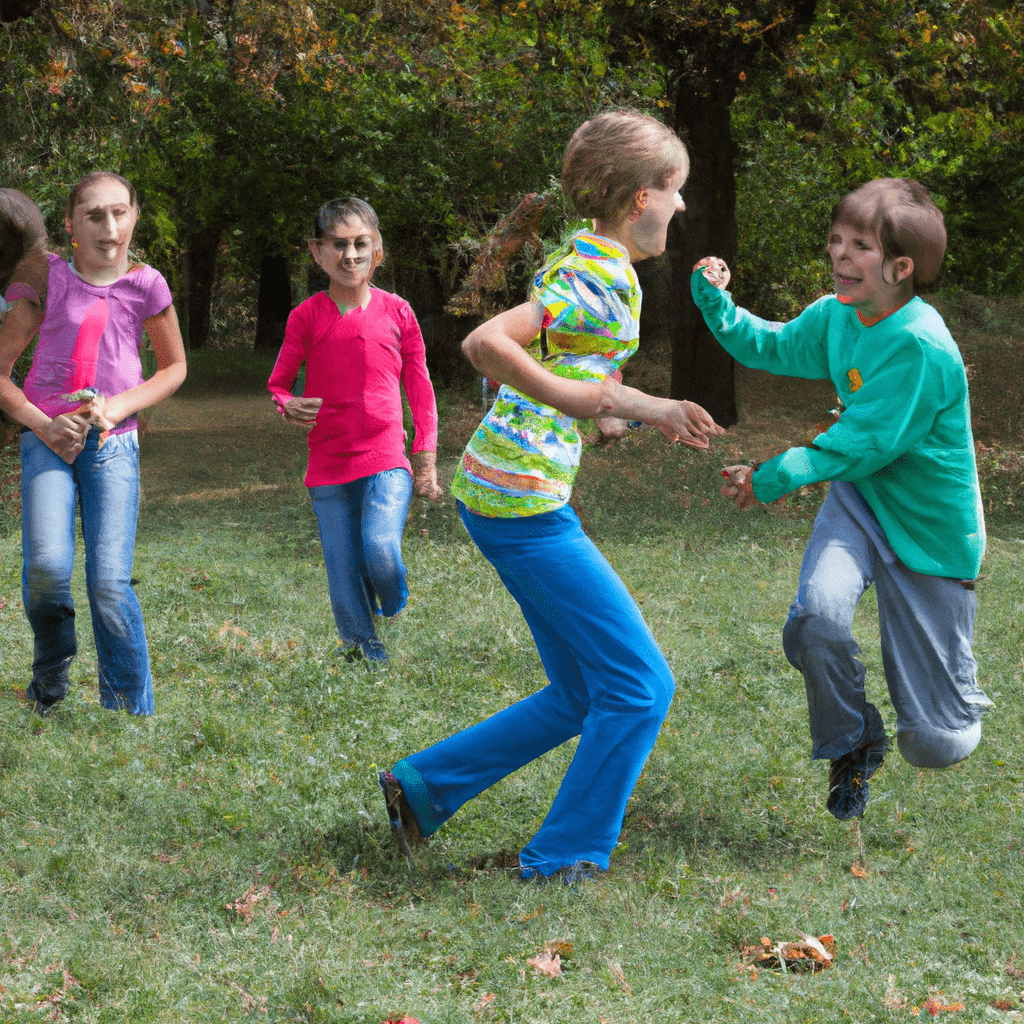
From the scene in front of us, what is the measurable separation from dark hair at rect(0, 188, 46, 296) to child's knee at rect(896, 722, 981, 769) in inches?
151

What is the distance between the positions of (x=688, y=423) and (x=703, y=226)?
38.2 ft

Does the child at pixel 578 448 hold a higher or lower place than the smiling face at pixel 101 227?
lower

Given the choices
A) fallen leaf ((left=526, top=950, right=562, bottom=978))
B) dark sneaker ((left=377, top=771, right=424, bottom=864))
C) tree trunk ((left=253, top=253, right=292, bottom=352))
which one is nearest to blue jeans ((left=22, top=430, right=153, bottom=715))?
dark sneaker ((left=377, top=771, right=424, bottom=864))

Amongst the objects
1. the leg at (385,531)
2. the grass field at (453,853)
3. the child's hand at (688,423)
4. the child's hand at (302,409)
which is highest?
the child's hand at (688,423)

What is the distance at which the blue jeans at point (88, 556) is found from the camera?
4.90 m

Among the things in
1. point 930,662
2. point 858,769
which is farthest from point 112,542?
point 930,662

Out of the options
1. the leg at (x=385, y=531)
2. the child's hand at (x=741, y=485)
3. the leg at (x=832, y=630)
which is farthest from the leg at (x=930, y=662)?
the leg at (x=385, y=531)

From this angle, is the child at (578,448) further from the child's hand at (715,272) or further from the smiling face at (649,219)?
the child's hand at (715,272)

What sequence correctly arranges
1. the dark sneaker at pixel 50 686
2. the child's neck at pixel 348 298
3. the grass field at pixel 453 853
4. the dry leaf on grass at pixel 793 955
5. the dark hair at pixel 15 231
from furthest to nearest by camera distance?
1. the child's neck at pixel 348 298
2. the dark sneaker at pixel 50 686
3. the dark hair at pixel 15 231
4. the dry leaf on grass at pixel 793 955
5. the grass field at pixel 453 853

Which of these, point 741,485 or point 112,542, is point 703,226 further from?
point 741,485

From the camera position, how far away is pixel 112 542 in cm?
500

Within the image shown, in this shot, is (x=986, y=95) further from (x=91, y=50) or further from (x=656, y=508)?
(x=91, y=50)

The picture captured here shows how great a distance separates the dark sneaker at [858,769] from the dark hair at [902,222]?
4.75 feet

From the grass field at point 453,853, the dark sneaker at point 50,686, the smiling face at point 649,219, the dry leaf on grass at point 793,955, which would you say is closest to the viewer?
the grass field at point 453,853
